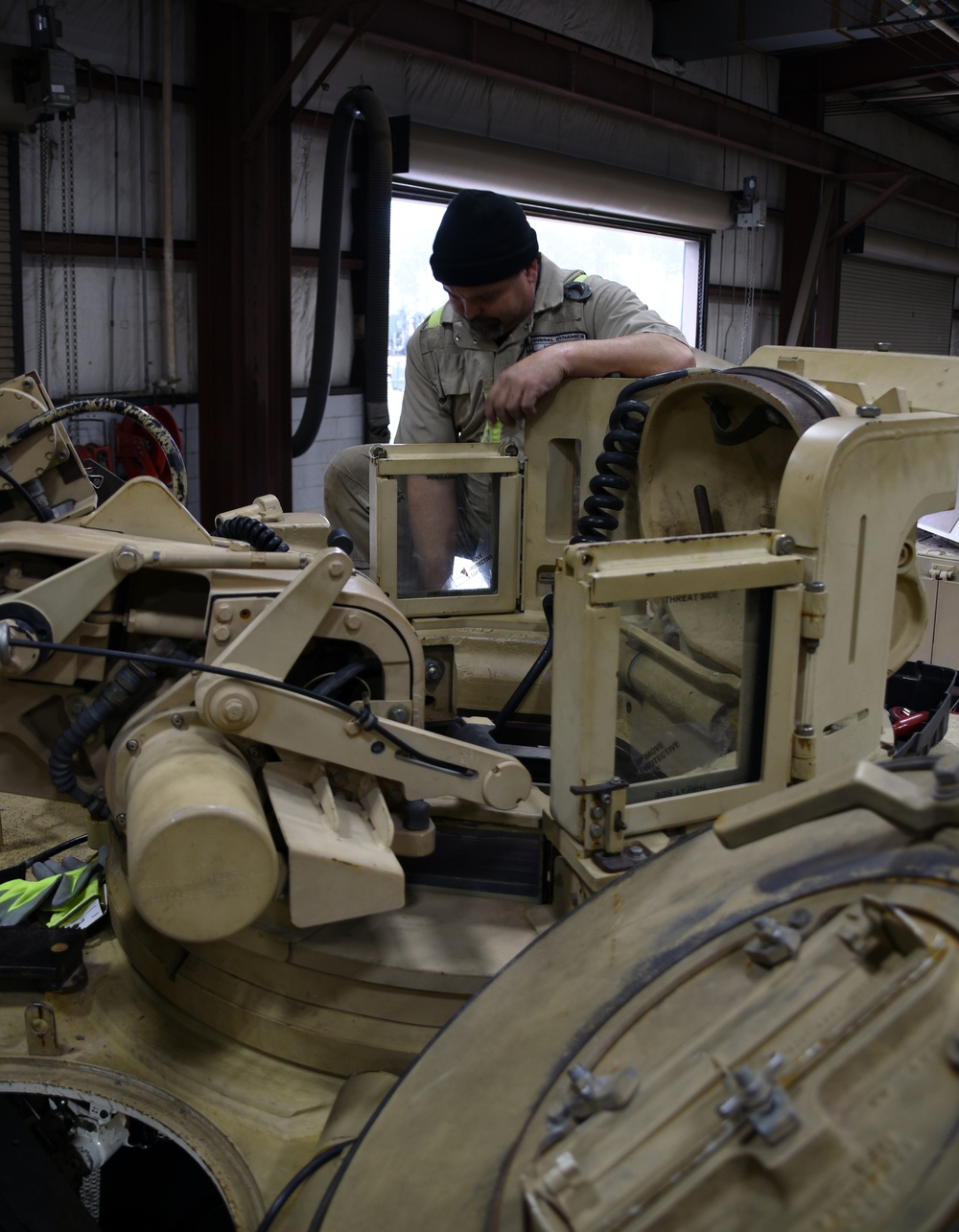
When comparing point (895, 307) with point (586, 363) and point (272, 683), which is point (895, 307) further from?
point (272, 683)

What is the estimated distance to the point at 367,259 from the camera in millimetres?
4852

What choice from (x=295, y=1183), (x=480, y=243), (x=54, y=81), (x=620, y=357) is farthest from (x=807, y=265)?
(x=295, y=1183)

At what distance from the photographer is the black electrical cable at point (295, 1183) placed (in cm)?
142

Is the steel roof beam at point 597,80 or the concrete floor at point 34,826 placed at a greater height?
the steel roof beam at point 597,80

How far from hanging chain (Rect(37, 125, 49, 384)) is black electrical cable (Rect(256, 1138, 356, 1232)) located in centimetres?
361

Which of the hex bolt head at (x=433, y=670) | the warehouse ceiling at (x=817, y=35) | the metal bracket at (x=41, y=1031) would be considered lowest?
the metal bracket at (x=41, y=1031)

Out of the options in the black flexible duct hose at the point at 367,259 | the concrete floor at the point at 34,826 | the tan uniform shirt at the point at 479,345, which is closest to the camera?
the concrete floor at the point at 34,826

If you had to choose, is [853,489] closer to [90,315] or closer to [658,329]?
[658,329]

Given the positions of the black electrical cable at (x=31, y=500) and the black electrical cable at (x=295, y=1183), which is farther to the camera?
the black electrical cable at (x=31, y=500)

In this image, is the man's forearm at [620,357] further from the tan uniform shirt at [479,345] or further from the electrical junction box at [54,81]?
the electrical junction box at [54,81]

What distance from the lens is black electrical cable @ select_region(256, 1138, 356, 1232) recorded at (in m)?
1.42

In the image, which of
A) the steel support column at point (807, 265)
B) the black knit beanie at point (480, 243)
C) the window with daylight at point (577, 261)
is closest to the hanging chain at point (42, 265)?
the window with daylight at point (577, 261)

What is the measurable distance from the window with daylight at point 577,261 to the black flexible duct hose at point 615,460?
3068 millimetres

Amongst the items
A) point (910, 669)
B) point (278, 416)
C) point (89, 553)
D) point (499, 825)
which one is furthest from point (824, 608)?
point (278, 416)
